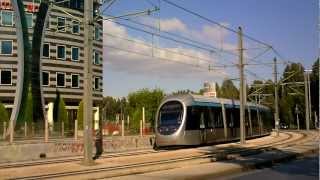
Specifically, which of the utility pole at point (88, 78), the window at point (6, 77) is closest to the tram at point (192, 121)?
the utility pole at point (88, 78)

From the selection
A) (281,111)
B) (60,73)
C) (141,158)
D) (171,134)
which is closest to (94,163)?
(141,158)

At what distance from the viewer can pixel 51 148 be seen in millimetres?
29812

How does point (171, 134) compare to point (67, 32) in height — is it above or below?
below

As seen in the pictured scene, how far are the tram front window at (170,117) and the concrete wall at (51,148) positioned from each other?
126 inches

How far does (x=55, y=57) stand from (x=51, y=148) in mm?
31683

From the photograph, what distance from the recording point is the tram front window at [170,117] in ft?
109

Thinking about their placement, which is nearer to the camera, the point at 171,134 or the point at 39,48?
the point at 171,134

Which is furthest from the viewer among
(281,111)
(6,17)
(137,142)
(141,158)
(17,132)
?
(281,111)

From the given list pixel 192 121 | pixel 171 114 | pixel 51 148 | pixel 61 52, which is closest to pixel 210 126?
pixel 192 121

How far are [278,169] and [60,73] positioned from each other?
41.8 m

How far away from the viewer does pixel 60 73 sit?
61000mm

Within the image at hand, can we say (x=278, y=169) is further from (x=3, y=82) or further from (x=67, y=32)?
(x=67, y=32)

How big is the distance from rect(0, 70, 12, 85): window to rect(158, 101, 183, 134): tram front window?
2582cm

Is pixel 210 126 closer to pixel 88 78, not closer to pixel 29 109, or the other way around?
pixel 88 78
